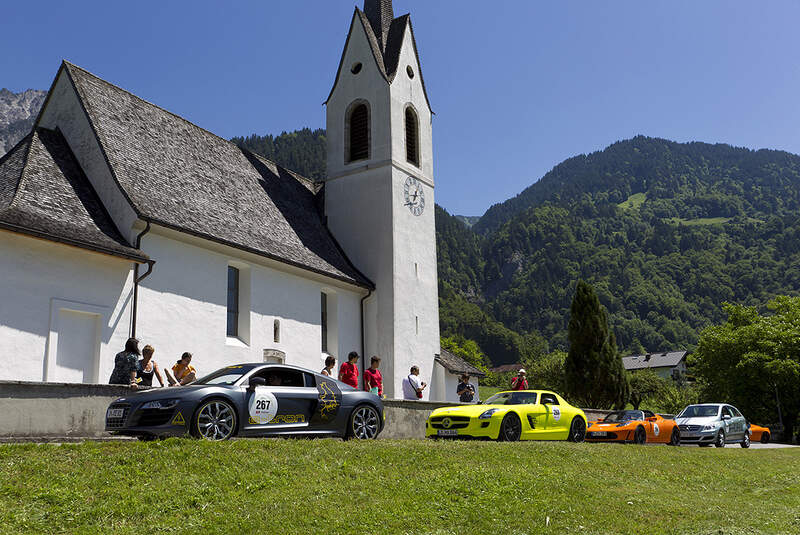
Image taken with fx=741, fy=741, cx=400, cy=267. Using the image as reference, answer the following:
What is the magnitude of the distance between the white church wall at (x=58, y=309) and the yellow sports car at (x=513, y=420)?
8267mm

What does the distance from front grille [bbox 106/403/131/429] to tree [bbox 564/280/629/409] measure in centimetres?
3386

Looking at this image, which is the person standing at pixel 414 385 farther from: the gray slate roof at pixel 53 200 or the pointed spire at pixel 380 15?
the pointed spire at pixel 380 15

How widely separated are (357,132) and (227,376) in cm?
2035

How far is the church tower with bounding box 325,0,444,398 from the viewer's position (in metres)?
28.6

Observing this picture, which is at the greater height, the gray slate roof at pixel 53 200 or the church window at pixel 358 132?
the church window at pixel 358 132

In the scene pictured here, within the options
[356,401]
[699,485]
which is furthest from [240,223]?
[699,485]

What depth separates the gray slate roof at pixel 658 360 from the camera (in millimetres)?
126575

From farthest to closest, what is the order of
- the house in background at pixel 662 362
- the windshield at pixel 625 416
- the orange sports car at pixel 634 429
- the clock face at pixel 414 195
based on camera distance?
the house in background at pixel 662 362, the clock face at pixel 414 195, the windshield at pixel 625 416, the orange sports car at pixel 634 429

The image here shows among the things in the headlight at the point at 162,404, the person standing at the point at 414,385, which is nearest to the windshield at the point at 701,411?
the person standing at the point at 414,385

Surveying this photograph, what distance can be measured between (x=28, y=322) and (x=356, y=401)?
317 inches

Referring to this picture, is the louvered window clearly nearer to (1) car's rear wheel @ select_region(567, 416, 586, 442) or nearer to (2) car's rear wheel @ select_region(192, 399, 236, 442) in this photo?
(1) car's rear wheel @ select_region(567, 416, 586, 442)

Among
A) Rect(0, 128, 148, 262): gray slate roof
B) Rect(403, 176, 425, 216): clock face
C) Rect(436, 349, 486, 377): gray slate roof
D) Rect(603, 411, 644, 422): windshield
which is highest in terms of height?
Rect(403, 176, 425, 216): clock face

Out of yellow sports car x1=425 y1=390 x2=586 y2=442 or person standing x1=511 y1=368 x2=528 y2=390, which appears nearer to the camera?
yellow sports car x1=425 y1=390 x2=586 y2=442

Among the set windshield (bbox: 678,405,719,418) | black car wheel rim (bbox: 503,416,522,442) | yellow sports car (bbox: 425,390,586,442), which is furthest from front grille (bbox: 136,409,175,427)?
windshield (bbox: 678,405,719,418)
